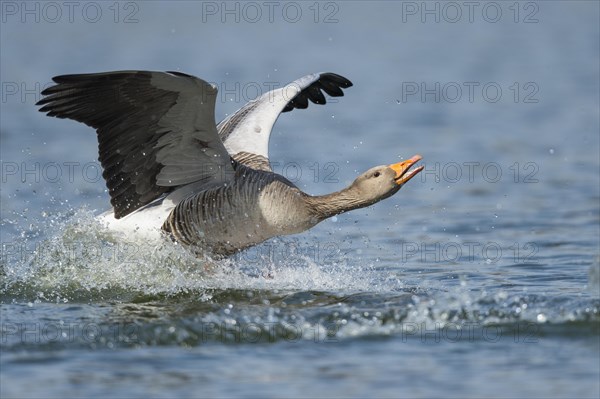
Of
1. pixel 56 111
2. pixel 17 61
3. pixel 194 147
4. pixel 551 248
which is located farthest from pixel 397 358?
pixel 17 61

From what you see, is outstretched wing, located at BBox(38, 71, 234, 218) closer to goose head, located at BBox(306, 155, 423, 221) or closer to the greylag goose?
the greylag goose

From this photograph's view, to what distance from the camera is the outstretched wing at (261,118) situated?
11281 millimetres

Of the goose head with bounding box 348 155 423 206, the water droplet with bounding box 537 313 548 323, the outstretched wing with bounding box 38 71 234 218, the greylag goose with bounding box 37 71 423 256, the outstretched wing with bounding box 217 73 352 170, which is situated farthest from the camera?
the outstretched wing with bounding box 217 73 352 170

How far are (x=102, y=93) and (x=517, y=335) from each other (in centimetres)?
396

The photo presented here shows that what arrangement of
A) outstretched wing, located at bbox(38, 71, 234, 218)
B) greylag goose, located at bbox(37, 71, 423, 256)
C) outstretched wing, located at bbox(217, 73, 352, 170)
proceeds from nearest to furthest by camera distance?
outstretched wing, located at bbox(38, 71, 234, 218)
greylag goose, located at bbox(37, 71, 423, 256)
outstretched wing, located at bbox(217, 73, 352, 170)

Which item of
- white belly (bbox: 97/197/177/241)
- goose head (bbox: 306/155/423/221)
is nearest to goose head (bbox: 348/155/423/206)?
goose head (bbox: 306/155/423/221)

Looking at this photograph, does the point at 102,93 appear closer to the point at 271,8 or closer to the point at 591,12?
the point at 271,8

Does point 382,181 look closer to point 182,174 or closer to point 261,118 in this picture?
point 182,174

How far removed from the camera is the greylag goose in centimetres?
930

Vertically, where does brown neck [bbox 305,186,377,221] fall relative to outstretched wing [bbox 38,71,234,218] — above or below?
below

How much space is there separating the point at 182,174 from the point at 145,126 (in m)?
0.77

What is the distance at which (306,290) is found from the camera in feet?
33.1

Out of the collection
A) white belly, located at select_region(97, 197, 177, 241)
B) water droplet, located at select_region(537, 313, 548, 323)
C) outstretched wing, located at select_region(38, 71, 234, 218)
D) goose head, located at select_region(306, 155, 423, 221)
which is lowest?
water droplet, located at select_region(537, 313, 548, 323)

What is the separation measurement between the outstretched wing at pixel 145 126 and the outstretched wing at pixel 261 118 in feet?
3.21
